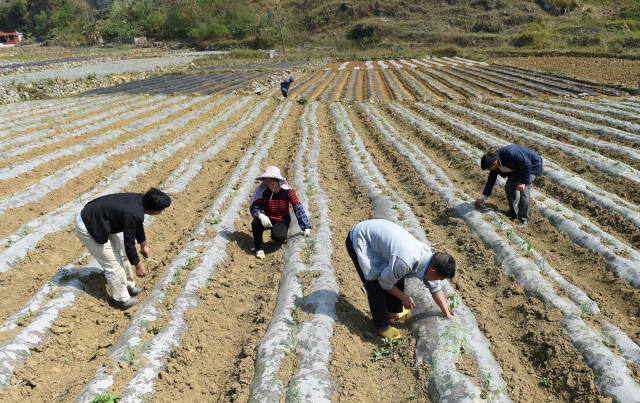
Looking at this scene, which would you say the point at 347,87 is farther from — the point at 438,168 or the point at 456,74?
the point at 438,168

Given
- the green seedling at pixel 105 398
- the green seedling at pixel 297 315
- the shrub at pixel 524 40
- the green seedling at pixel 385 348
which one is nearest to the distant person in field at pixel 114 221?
the green seedling at pixel 105 398

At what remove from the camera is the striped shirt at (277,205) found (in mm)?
5441

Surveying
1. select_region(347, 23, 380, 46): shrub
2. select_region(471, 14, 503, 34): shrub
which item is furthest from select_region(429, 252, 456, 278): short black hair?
select_region(471, 14, 503, 34): shrub

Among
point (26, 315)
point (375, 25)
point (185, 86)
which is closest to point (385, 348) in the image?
point (26, 315)

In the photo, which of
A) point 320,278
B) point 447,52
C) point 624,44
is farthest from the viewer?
point 447,52

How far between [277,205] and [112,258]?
2220 mm

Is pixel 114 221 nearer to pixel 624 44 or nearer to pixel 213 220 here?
pixel 213 220

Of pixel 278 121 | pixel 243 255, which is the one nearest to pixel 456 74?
pixel 278 121

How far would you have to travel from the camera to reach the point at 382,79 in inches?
1071

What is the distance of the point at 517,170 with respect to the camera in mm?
5824

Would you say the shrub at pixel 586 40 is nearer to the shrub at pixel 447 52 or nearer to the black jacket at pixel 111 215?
the shrub at pixel 447 52

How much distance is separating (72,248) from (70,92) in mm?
21897

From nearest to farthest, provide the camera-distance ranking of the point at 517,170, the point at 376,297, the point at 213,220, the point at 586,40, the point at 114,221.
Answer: the point at 376,297 → the point at 114,221 → the point at 517,170 → the point at 213,220 → the point at 586,40

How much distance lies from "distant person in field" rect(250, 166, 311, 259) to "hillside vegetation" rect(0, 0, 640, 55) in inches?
1483
